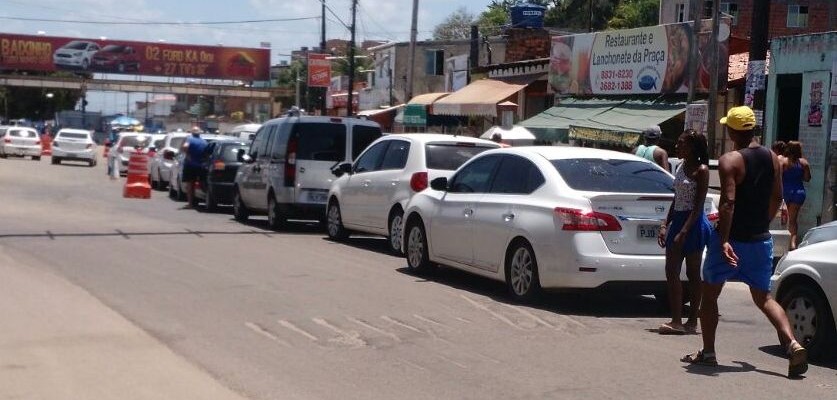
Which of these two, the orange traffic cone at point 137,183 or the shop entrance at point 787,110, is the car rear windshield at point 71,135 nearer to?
the orange traffic cone at point 137,183

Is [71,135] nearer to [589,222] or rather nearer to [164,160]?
[164,160]

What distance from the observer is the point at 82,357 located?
8.08 m

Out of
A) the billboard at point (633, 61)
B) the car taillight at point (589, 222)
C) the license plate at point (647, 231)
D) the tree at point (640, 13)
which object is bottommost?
the license plate at point (647, 231)

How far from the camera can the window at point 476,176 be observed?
1205 cm

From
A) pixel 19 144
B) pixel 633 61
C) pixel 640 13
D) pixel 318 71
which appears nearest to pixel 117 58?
pixel 19 144

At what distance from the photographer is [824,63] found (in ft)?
66.1

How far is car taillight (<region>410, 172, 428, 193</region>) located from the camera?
15.1 meters

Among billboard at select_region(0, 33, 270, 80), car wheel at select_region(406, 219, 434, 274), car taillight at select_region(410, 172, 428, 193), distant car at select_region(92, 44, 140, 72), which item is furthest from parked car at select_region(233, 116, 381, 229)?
distant car at select_region(92, 44, 140, 72)

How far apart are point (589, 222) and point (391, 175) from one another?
575cm

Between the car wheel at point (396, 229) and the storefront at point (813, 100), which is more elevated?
the storefront at point (813, 100)

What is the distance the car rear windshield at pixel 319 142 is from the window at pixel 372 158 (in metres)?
1.77

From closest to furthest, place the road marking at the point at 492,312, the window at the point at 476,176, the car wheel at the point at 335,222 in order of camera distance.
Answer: the road marking at the point at 492,312 → the window at the point at 476,176 → the car wheel at the point at 335,222

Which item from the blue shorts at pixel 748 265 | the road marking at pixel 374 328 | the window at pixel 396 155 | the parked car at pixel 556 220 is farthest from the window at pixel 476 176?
the blue shorts at pixel 748 265

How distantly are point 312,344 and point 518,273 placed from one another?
2.85m
